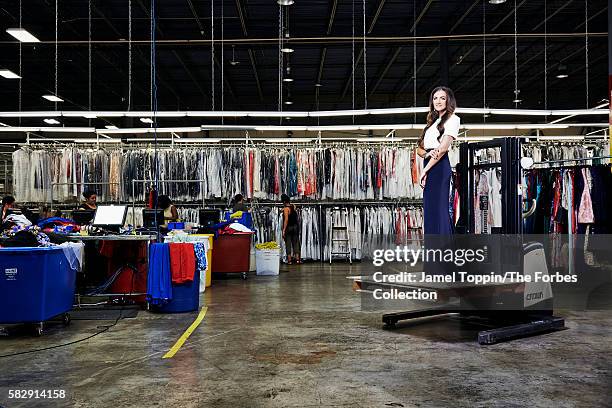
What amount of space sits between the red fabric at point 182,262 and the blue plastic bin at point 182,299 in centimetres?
13

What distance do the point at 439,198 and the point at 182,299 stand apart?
346 centimetres

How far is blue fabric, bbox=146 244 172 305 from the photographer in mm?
7180

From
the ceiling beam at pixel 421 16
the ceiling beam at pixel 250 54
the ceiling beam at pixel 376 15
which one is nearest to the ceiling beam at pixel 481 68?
the ceiling beam at pixel 421 16

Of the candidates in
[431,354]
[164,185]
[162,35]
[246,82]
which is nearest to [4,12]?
[162,35]

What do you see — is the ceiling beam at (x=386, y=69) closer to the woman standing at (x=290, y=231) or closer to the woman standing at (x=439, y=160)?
the woman standing at (x=290, y=231)

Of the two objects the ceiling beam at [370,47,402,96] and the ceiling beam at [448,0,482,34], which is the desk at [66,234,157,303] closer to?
the ceiling beam at [448,0,482,34]

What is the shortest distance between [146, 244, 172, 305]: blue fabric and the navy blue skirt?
3181mm

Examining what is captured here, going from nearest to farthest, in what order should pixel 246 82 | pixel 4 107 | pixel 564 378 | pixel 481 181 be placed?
pixel 564 378, pixel 481 181, pixel 246 82, pixel 4 107

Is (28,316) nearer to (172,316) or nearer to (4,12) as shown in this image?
(172,316)

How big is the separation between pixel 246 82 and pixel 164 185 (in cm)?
955

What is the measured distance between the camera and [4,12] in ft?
43.9

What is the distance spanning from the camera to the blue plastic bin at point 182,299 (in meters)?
7.45

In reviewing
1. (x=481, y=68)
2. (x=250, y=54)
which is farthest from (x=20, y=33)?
(x=481, y=68)

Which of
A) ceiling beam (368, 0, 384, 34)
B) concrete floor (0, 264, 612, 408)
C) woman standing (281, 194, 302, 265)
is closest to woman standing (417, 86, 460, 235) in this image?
concrete floor (0, 264, 612, 408)
